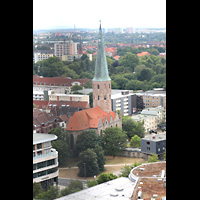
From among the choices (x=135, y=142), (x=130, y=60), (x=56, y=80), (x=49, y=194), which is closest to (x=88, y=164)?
(x=135, y=142)

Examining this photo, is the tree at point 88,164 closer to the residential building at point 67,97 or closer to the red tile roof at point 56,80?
the residential building at point 67,97

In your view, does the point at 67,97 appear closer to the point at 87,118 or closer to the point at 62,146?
the point at 87,118

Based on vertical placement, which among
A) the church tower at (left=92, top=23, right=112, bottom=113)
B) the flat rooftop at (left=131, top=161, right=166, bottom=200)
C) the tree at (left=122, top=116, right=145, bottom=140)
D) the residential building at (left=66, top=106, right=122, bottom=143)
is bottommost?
the flat rooftop at (left=131, top=161, right=166, bottom=200)

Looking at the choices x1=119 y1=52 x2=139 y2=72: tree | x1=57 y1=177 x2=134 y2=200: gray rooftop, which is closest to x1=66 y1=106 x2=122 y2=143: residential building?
x1=57 y1=177 x2=134 y2=200: gray rooftop

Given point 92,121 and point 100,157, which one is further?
point 92,121

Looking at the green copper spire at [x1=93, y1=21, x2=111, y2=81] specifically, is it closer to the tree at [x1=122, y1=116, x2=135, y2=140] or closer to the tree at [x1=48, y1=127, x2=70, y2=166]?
the tree at [x1=122, y1=116, x2=135, y2=140]
